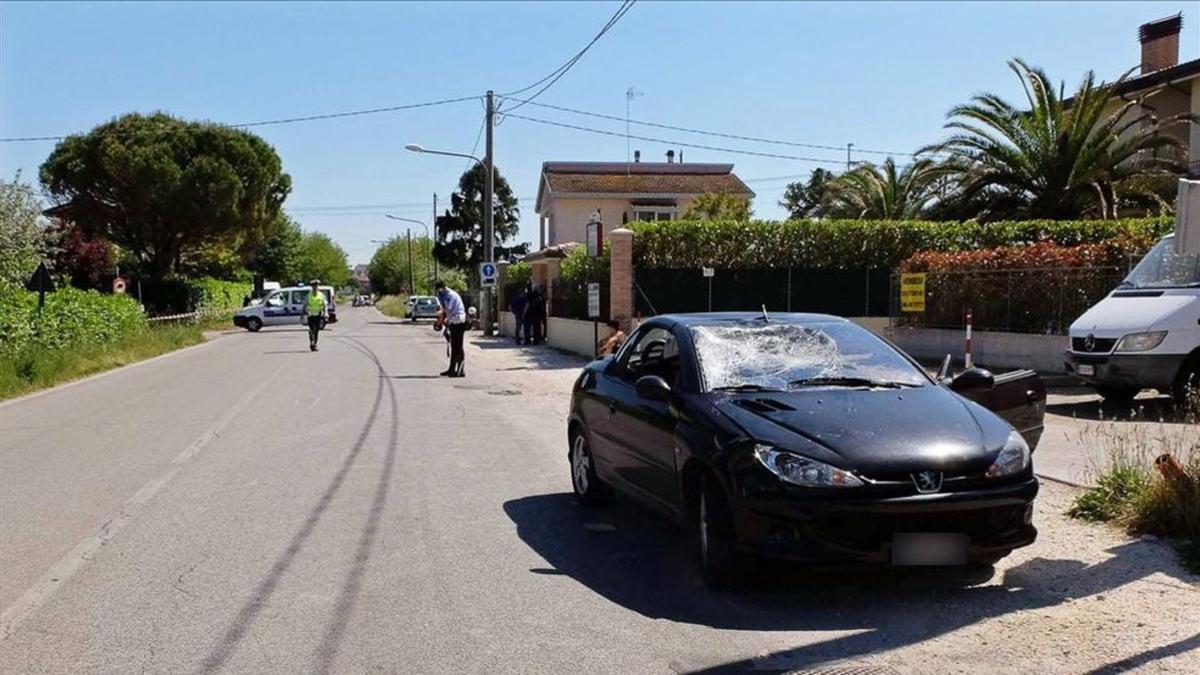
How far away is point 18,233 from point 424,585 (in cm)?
2936

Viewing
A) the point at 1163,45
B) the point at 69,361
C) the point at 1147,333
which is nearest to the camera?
the point at 1147,333

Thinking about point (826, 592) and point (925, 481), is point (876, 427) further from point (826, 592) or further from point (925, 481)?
point (826, 592)

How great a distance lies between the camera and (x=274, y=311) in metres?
53.4

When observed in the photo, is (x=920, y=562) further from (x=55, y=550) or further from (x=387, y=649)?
(x=55, y=550)

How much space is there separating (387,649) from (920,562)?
2.65 m

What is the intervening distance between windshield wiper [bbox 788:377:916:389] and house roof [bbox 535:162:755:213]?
47.4 metres

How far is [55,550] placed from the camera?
7.29 meters

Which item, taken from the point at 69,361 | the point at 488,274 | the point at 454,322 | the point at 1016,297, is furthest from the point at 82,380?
the point at 1016,297

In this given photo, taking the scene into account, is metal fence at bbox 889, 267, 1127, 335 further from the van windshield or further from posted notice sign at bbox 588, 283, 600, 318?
posted notice sign at bbox 588, 283, 600, 318

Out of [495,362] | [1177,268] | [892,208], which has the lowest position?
[495,362]


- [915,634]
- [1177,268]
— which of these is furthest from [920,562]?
[1177,268]

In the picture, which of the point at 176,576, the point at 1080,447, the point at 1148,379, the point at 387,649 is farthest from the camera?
the point at 1148,379

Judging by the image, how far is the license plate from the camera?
5.55m

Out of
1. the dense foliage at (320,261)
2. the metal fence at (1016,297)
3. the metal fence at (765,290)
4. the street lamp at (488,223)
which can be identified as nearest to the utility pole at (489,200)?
the street lamp at (488,223)
